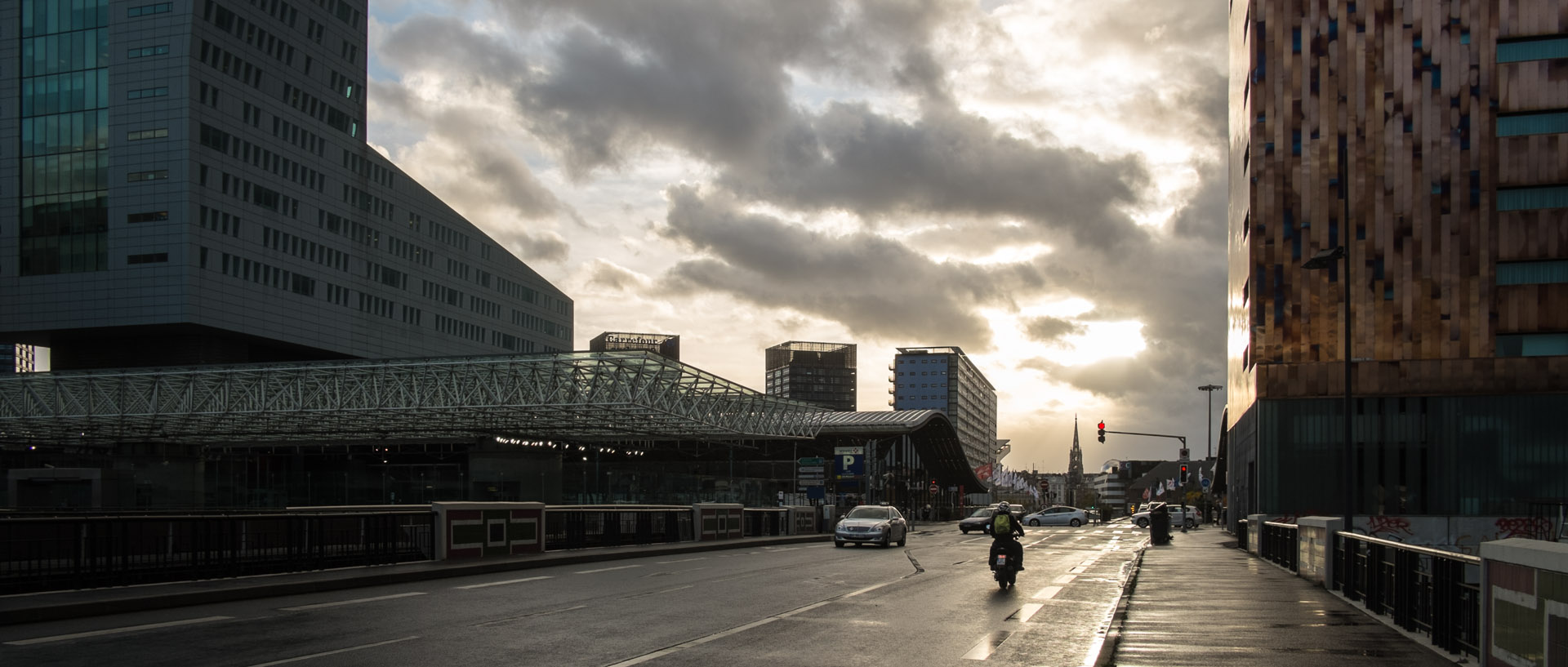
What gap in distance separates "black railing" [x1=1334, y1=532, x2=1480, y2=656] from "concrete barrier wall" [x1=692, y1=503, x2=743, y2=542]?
73.8ft

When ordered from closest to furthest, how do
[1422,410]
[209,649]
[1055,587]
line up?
[209,649] → [1055,587] → [1422,410]

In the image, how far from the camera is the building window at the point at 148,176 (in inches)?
3031

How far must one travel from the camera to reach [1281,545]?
2795 cm

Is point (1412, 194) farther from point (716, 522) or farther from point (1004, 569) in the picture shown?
point (1004, 569)

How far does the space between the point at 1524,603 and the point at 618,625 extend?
9.12 meters

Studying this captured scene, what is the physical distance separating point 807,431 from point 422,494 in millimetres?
→ 40064

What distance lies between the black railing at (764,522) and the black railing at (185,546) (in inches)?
813

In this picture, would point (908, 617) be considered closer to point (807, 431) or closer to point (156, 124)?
point (807, 431)

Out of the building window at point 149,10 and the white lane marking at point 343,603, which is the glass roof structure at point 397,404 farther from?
the white lane marking at point 343,603

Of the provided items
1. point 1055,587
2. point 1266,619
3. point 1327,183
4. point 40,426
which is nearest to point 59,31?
point 40,426

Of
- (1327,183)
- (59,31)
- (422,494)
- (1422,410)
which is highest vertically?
(59,31)

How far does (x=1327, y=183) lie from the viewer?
54.2 m

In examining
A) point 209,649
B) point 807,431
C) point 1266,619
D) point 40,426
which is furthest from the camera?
point 807,431

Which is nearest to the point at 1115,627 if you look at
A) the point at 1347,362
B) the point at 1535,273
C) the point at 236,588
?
the point at 236,588
